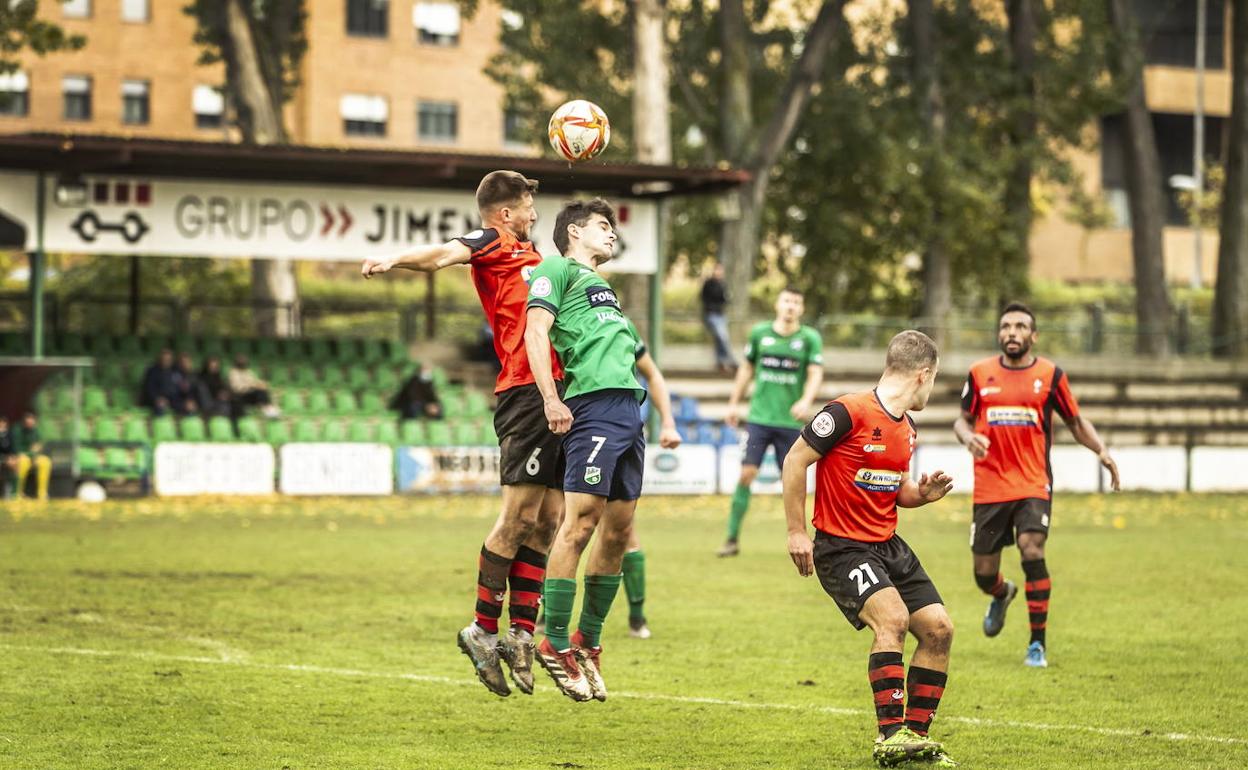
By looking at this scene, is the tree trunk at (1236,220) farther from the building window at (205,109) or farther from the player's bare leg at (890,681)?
the building window at (205,109)

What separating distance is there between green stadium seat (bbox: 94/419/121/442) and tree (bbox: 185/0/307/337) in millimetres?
7793

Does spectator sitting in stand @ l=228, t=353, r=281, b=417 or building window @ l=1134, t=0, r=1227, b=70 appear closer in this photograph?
spectator sitting in stand @ l=228, t=353, r=281, b=417

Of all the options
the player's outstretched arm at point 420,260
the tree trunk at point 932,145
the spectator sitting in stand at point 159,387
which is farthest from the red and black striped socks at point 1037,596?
the tree trunk at point 932,145

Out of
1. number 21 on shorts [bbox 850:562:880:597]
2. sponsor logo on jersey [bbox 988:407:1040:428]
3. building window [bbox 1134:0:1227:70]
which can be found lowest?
number 21 on shorts [bbox 850:562:880:597]

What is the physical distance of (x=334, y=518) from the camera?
22.0m

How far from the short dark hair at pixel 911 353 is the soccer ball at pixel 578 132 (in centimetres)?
208

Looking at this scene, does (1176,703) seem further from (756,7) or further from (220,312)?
(756,7)

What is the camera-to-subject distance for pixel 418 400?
28031 millimetres

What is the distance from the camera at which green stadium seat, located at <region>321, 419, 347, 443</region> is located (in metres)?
26.6

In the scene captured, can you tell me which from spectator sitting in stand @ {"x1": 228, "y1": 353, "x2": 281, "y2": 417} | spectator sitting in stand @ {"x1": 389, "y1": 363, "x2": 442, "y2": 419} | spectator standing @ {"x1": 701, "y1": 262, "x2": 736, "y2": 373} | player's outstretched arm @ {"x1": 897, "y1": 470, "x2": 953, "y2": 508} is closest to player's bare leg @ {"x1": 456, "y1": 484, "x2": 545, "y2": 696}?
player's outstretched arm @ {"x1": 897, "y1": 470, "x2": 953, "y2": 508}

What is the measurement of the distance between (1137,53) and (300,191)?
72.9ft

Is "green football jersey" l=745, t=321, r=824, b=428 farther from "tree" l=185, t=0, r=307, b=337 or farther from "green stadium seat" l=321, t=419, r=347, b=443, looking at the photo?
"tree" l=185, t=0, r=307, b=337

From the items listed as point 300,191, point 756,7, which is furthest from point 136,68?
point 300,191

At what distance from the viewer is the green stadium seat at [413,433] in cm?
2702
